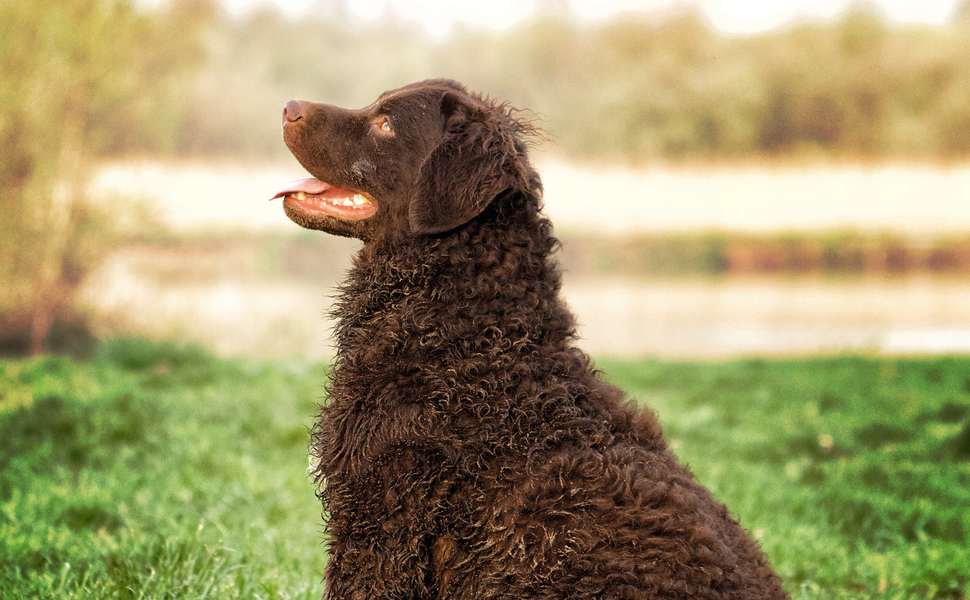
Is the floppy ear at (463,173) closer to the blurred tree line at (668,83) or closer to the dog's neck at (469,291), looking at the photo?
the dog's neck at (469,291)

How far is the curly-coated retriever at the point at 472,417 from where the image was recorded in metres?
2.95

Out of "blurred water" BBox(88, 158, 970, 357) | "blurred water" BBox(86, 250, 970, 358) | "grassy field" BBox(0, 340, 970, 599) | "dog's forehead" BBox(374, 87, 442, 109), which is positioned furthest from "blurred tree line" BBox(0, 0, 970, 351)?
"dog's forehead" BBox(374, 87, 442, 109)

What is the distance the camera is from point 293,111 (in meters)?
3.88

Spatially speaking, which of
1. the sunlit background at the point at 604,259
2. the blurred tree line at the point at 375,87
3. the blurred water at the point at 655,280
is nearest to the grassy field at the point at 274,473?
the sunlit background at the point at 604,259

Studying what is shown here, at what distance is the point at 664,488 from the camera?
3.02m

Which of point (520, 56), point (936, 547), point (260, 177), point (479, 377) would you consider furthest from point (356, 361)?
point (520, 56)

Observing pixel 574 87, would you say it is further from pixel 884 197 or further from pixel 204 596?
pixel 204 596

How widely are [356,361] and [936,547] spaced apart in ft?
12.9

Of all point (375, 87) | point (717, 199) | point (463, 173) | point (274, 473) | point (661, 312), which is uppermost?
point (375, 87)

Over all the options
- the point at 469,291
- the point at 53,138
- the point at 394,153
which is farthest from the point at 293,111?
the point at 53,138

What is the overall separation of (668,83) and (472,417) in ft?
124

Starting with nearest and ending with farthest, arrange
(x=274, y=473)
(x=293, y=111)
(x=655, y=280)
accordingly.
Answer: (x=293, y=111) < (x=274, y=473) < (x=655, y=280)

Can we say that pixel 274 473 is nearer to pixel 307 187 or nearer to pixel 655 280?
pixel 307 187

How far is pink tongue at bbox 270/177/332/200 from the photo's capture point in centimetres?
380
